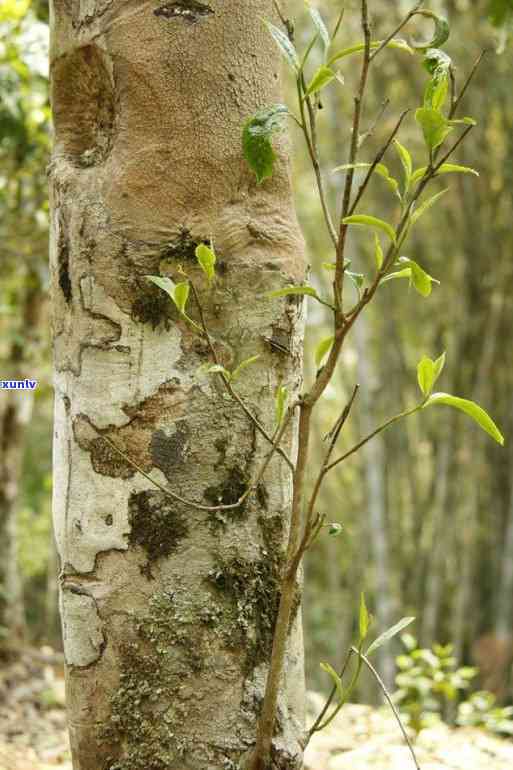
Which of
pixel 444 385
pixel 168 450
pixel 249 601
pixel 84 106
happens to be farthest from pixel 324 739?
pixel 444 385

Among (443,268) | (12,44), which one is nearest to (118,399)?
(12,44)

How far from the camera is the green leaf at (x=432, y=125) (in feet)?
2.92

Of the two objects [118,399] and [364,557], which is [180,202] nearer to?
[118,399]

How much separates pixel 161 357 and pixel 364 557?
209 inches

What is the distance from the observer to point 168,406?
1.11 meters

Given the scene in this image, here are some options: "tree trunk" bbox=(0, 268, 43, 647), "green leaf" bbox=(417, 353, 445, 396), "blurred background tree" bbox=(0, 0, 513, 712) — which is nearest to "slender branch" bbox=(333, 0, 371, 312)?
"green leaf" bbox=(417, 353, 445, 396)

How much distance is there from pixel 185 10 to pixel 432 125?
16.9 inches

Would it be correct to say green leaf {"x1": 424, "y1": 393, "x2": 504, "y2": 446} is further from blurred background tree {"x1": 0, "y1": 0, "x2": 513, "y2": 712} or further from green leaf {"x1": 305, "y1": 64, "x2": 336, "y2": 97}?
blurred background tree {"x1": 0, "y1": 0, "x2": 513, "y2": 712}

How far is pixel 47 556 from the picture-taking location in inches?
258

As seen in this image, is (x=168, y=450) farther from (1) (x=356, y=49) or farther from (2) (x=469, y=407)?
(1) (x=356, y=49)

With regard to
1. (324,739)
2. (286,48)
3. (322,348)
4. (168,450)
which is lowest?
(324,739)

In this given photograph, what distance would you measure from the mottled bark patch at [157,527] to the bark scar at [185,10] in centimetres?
59

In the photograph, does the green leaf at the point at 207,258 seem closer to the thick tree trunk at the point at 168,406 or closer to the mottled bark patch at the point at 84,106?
the thick tree trunk at the point at 168,406

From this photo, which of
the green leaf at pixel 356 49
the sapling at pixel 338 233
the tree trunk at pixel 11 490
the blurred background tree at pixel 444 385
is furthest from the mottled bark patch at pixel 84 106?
the blurred background tree at pixel 444 385
